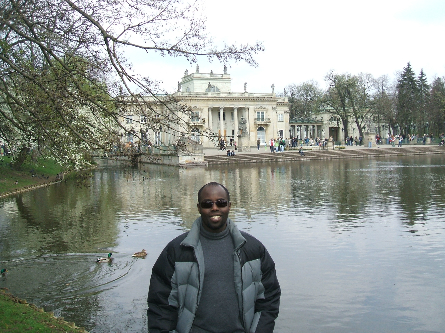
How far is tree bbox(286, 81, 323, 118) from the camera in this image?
114m

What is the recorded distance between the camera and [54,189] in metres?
30.3

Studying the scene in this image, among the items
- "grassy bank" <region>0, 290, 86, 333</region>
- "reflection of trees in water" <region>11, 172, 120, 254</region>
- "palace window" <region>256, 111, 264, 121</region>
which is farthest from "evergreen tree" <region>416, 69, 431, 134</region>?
"grassy bank" <region>0, 290, 86, 333</region>

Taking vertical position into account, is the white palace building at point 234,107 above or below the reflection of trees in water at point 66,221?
above

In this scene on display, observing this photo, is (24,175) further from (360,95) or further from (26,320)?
(360,95)

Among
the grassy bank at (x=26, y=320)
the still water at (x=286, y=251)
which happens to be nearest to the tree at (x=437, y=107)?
the still water at (x=286, y=251)

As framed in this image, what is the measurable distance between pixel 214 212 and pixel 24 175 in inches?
1288

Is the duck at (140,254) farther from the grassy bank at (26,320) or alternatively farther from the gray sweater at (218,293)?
the gray sweater at (218,293)

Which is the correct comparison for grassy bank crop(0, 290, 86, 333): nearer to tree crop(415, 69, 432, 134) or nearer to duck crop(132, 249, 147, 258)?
duck crop(132, 249, 147, 258)

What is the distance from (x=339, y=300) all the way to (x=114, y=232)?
8.57 meters

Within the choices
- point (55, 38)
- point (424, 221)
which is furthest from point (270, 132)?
point (55, 38)

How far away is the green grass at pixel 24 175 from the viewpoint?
2924cm

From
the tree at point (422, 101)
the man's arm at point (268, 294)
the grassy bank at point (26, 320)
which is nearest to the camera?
the man's arm at point (268, 294)

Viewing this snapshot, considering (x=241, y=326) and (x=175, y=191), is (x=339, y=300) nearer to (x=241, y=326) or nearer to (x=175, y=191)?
(x=241, y=326)

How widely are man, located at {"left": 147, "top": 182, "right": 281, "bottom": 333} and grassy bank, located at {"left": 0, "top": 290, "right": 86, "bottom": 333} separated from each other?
373cm
